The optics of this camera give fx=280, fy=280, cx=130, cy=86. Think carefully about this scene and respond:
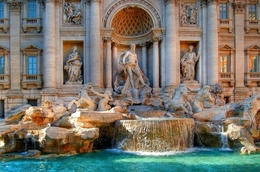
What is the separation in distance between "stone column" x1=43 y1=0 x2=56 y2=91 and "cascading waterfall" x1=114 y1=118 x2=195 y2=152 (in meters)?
8.24

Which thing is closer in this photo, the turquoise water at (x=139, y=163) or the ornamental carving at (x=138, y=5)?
the turquoise water at (x=139, y=163)

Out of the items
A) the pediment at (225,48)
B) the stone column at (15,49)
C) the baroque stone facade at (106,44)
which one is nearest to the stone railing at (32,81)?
the baroque stone facade at (106,44)

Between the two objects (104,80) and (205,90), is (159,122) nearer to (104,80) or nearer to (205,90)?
(205,90)

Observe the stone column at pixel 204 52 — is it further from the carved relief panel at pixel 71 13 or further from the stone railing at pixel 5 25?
the stone railing at pixel 5 25

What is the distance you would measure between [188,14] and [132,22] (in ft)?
14.9

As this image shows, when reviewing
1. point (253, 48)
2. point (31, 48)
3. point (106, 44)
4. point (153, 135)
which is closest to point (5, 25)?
point (31, 48)

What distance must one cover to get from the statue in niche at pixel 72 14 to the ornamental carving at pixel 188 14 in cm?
787

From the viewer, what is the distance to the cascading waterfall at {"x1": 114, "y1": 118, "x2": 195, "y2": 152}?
13.7 metres

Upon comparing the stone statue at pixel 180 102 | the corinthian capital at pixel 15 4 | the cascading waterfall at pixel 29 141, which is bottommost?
the cascading waterfall at pixel 29 141

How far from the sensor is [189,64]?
21531mm

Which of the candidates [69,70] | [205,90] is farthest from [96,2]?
[205,90]

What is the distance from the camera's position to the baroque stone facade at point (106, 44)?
20688mm

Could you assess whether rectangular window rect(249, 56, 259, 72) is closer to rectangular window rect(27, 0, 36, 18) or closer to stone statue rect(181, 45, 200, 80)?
stone statue rect(181, 45, 200, 80)

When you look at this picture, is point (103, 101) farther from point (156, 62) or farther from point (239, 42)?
point (239, 42)
